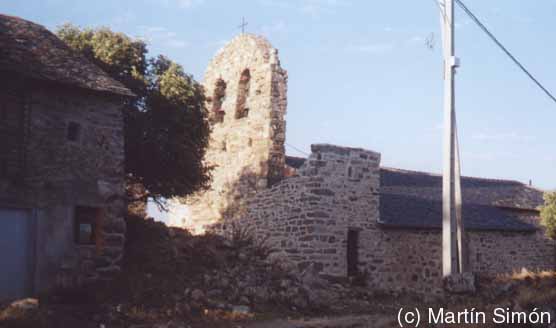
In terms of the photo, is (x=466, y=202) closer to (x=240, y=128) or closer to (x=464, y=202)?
(x=464, y=202)

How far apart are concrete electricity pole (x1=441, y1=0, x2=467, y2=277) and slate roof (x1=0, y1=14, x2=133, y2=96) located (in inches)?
276

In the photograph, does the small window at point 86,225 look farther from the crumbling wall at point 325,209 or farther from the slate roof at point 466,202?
the slate roof at point 466,202

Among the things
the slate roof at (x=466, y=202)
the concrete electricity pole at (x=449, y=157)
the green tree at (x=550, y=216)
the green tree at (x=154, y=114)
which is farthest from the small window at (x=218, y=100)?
the green tree at (x=550, y=216)

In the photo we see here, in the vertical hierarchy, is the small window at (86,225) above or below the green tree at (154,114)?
below

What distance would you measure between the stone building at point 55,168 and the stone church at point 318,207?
5.19 m

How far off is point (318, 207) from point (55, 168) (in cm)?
696

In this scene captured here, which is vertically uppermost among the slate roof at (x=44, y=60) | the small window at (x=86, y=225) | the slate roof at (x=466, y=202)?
the slate roof at (x=44, y=60)

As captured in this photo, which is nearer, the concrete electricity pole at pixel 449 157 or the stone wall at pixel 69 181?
the stone wall at pixel 69 181

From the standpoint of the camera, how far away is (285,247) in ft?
60.0

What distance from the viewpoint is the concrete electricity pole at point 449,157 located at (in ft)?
45.9

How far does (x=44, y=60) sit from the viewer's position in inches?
579

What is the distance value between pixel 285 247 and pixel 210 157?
5319 millimetres

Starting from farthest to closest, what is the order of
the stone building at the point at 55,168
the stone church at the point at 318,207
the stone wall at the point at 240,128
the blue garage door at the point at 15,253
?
the stone wall at the point at 240,128
the stone church at the point at 318,207
the stone building at the point at 55,168
the blue garage door at the point at 15,253

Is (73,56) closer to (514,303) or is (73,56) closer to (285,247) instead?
(285,247)
